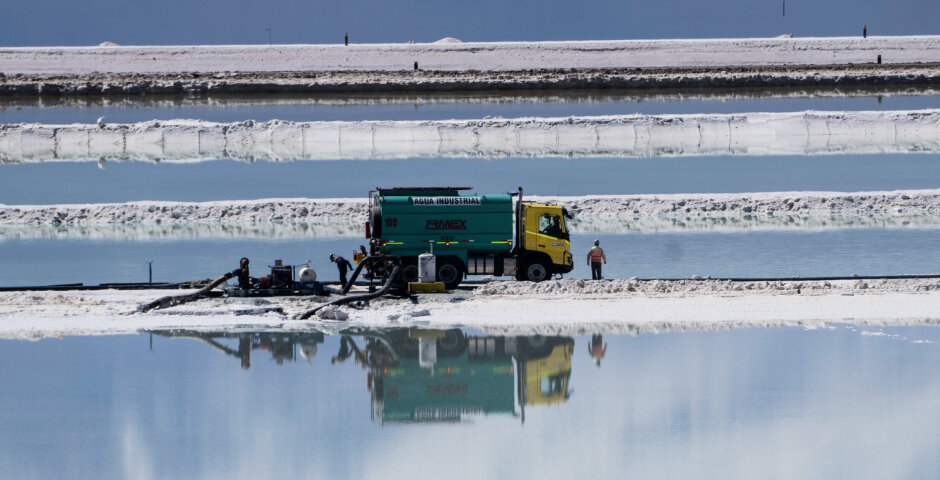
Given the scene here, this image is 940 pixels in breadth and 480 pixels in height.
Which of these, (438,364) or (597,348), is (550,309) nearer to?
(597,348)

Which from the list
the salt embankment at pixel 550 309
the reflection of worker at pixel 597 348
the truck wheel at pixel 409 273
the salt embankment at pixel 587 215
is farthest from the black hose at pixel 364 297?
the salt embankment at pixel 587 215

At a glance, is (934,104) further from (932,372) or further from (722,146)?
(932,372)

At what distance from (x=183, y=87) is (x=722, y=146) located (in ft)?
84.6

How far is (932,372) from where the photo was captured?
15.4 m

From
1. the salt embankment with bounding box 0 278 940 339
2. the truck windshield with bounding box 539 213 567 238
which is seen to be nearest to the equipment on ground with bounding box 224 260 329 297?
the salt embankment with bounding box 0 278 940 339

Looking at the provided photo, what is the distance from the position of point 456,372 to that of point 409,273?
7.11m

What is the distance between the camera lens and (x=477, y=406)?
1422 centimetres

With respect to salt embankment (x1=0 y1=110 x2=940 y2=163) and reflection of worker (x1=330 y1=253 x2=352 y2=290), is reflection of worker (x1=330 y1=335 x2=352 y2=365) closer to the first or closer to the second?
reflection of worker (x1=330 y1=253 x2=352 y2=290)

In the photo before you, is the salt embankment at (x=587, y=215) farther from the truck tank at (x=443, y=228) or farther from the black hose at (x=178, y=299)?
the black hose at (x=178, y=299)

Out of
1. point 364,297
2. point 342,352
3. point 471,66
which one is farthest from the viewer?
point 471,66

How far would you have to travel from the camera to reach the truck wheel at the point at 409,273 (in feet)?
74.5

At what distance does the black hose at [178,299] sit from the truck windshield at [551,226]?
6574mm

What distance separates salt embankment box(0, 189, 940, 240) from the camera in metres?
31.4

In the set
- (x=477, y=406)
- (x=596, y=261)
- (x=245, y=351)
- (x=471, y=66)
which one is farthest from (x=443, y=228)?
(x=471, y=66)
